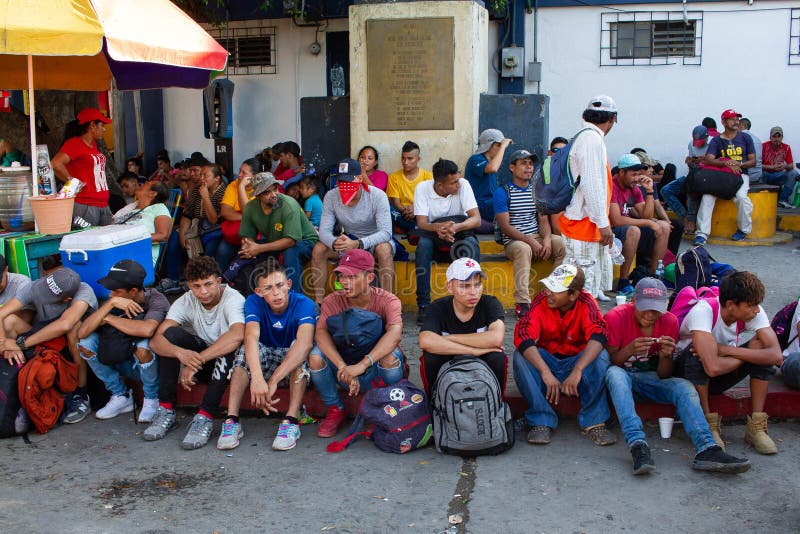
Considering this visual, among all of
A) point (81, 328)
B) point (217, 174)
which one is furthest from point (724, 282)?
point (217, 174)

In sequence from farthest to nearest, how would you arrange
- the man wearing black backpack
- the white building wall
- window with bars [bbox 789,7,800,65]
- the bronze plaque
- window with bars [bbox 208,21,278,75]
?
1. window with bars [bbox 208,21,278,75]
2. the white building wall
3. window with bars [bbox 789,7,800,65]
4. the bronze plaque
5. the man wearing black backpack

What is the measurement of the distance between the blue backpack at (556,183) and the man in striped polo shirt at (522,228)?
1.88 feet

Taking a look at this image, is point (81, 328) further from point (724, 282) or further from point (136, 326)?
point (724, 282)

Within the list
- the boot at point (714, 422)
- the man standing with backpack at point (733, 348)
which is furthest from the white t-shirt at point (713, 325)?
the boot at point (714, 422)

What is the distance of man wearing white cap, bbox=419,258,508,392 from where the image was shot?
5.14 metres

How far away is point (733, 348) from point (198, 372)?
333cm

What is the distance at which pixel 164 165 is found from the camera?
13.1m

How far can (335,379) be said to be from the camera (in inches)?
214

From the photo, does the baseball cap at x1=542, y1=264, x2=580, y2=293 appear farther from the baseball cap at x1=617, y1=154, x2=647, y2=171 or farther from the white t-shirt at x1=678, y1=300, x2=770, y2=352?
the baseball cap at x1=617, y1=154, x2=647, y2=171

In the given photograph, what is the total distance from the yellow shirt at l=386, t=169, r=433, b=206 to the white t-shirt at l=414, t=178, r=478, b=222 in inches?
29.9

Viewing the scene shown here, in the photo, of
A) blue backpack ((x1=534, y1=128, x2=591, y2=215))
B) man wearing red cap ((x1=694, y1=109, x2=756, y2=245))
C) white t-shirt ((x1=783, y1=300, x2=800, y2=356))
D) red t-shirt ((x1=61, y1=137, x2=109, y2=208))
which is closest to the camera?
white t-shirt ((x1=783, y1=300, x2=800, y2=356))

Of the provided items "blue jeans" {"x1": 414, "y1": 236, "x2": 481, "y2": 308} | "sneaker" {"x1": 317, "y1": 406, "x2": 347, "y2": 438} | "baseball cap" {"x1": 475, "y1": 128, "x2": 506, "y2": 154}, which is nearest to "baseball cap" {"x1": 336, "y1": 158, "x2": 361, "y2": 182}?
"blue jeans" {"x1": 414, "y1": 236, "x2": 481, "y2": 308}

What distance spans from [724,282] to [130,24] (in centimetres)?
454

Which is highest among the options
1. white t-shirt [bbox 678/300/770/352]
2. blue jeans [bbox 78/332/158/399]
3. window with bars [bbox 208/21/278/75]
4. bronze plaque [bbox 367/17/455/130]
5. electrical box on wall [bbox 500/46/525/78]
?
window with bars [bbox 208/21/278/75]
